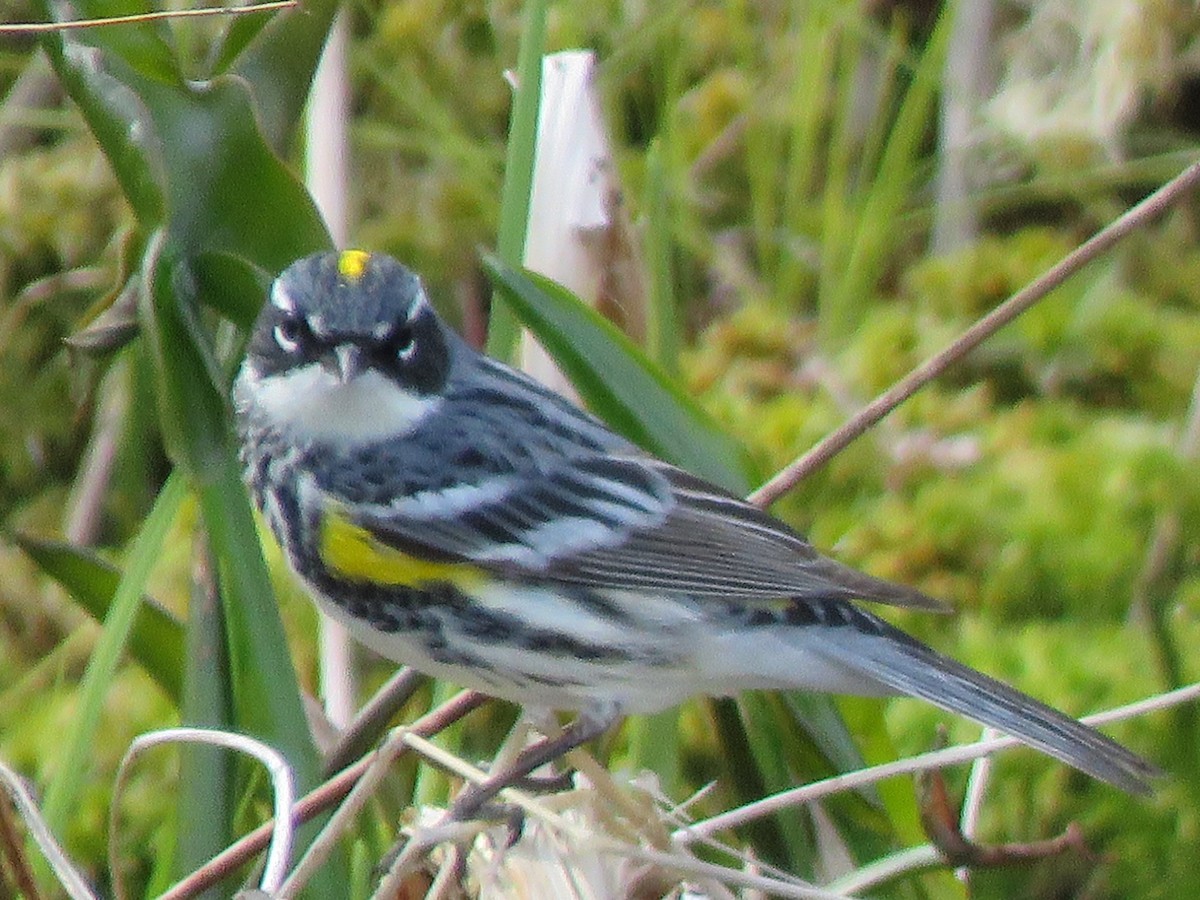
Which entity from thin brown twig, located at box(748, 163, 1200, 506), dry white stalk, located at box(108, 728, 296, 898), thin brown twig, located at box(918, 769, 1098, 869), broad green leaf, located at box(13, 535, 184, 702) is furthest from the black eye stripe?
thin brown twig, located at box(918, 769, 1098, 869)

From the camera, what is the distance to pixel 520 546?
1634mm

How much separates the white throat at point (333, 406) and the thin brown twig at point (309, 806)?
0.26 m

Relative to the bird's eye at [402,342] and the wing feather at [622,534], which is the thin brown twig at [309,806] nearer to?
the wing feather at [622,534]

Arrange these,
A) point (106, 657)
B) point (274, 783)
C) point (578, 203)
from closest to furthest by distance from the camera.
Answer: point (274, 783), point (106, 657), point (578, 203)

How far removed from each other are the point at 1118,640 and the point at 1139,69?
48.7 inches

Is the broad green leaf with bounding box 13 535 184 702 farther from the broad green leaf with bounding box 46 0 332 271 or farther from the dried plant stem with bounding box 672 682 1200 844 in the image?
the dried plant stem with bounding box 672 682 1200 844

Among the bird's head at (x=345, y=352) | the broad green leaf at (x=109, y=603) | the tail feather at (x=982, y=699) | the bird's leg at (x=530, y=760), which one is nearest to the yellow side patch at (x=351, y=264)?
the bird's head at (x=345, y=352)

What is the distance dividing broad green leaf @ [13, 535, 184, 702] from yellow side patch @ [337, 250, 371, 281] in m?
0.31

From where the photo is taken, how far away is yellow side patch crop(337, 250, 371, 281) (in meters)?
1.52

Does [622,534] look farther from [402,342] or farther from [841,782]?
[841,782]

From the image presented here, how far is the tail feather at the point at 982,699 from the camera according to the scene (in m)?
1.49

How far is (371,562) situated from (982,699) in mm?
533

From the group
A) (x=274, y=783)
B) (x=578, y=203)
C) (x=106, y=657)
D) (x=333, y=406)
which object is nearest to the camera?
(x=274, y=783)

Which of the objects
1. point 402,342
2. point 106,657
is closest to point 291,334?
point 402,342
